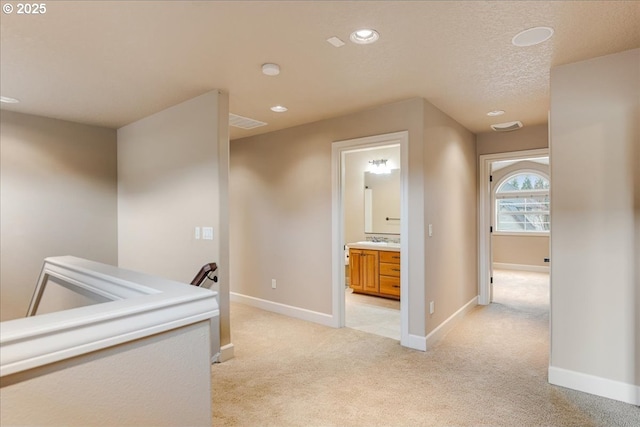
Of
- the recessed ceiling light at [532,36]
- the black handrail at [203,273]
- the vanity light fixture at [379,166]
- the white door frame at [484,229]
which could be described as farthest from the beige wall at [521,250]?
the black handrail at [203,273]

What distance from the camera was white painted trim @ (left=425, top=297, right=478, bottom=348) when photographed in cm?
340

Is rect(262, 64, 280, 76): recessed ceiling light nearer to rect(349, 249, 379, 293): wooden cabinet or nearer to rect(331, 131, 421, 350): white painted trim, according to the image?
A: rect(331, 131, 421, 350): white painted trim

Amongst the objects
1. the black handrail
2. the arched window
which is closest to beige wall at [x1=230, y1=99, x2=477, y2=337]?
the black handrail

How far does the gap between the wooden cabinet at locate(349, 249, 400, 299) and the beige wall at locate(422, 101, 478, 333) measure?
3.17 ft

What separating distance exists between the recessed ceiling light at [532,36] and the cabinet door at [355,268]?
3.67 m

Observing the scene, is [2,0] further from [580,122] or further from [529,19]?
[580,122]

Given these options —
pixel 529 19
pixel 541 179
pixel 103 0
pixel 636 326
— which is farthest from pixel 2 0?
pixel 541 179

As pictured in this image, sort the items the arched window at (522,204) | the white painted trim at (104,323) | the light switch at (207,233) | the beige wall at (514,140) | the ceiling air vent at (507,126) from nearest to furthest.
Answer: the white painted trim at (104,323), the light switch at (207,233), the ceiling air vent at (507,126), the beige wall at (514,140), the arched window at (522,204)

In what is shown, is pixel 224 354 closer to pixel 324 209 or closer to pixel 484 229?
pixel 324 209

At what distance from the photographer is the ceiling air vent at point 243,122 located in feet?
13.0

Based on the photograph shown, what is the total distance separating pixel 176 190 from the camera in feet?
11.7

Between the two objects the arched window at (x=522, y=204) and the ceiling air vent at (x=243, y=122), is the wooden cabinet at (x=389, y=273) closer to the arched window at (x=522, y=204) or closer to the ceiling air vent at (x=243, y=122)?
the ceiling air vent at (x=243, y=122)

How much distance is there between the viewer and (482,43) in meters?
2.21

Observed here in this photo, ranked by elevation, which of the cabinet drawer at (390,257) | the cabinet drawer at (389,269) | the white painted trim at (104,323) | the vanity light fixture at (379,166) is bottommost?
the cabinet drawer at (389,269)
